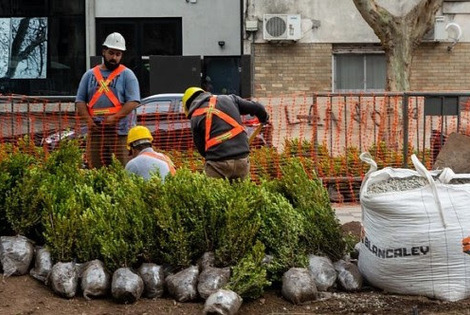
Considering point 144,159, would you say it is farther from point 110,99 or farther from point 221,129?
point 110,99

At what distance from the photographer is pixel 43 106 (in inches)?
542

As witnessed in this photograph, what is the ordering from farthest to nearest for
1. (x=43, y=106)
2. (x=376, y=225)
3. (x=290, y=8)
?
(x=290, y=8) < (x=43, y=106) < (x=376, y=225)

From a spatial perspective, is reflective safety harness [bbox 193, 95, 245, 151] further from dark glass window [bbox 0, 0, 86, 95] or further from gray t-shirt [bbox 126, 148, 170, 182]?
dark glass window [bbox 0, 0, 86, 95]

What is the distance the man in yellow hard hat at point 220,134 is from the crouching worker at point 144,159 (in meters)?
0.46

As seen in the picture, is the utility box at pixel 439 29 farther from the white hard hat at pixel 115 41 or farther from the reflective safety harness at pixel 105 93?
the white hard hat at pixel 115 41

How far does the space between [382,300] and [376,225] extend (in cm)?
58

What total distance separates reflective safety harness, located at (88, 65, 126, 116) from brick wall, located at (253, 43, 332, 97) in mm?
14576

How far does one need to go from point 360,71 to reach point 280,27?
97.1 inches

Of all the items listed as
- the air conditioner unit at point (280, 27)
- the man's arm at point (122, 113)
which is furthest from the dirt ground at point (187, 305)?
the air conditioner unit at point (280, 27)

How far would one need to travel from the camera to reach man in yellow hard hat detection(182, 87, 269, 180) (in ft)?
33.3

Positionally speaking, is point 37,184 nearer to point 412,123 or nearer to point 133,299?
point 133,299

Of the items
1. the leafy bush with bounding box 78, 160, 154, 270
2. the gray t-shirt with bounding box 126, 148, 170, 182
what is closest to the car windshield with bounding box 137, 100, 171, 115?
the gray t-shirt with bounding box 126, 148, 170, 182

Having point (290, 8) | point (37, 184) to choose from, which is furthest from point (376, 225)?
point (290, 8)

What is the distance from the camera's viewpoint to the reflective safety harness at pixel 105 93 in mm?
11383
